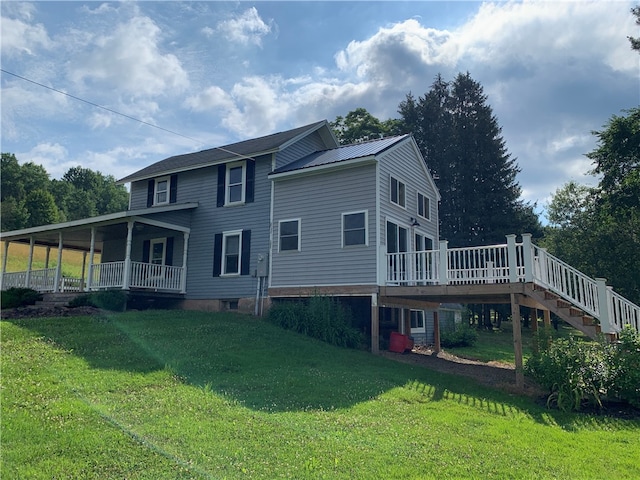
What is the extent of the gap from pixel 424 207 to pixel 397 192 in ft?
9.17

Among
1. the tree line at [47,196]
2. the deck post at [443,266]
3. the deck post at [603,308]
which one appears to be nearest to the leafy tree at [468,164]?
the deck post at [443,266]

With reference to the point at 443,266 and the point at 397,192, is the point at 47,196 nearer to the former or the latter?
the point at 397,192

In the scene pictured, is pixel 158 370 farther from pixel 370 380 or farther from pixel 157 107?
pixel 157 107

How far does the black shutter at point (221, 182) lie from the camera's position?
18031 millimetres

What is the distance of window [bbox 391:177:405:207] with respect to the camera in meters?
15.6

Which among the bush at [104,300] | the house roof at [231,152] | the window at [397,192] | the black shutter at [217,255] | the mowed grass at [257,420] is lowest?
the mowed grass at [257,420]

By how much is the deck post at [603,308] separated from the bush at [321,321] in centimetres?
615

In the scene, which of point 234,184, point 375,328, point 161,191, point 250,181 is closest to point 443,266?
point 375,328

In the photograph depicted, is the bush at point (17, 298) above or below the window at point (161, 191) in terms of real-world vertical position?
below

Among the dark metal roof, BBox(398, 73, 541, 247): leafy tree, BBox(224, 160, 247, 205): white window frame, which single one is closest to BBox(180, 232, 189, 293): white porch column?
BBox(224, 160, 247, 205): white window frame

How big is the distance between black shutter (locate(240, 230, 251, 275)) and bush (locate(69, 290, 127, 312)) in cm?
400

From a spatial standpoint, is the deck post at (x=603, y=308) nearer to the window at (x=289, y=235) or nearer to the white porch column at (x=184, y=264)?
the window at (x=289, y=235)

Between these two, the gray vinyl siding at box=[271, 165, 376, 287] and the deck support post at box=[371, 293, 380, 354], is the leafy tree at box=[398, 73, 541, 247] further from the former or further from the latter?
the deck support post at box=[371, 293, 380, 354]

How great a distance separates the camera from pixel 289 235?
15938 mm
